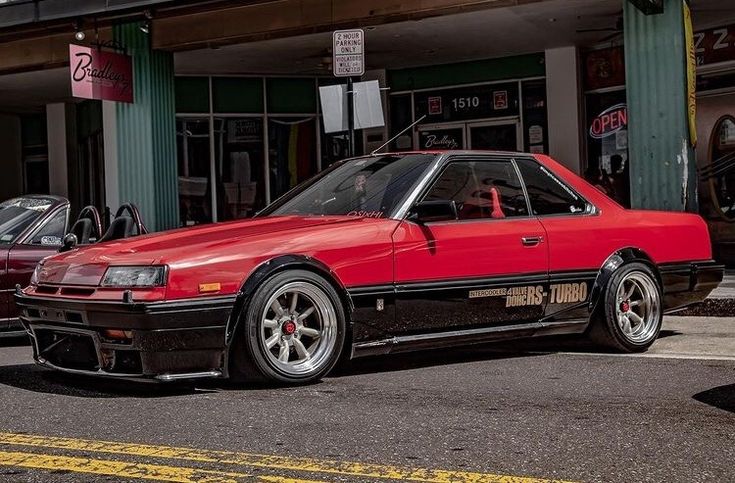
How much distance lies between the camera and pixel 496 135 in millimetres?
19234

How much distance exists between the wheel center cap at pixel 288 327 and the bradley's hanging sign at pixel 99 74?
35.4 ft

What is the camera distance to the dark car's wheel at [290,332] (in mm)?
5531

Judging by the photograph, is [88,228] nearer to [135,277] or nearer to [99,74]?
[135,277]

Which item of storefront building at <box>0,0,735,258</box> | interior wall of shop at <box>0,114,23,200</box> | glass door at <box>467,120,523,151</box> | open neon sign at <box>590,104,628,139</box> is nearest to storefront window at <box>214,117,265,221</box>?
storefront building at <box>0,0,735,258</box>

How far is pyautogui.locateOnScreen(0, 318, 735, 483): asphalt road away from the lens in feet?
12.8

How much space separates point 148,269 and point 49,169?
20546mm

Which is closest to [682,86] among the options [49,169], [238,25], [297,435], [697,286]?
[697,286]

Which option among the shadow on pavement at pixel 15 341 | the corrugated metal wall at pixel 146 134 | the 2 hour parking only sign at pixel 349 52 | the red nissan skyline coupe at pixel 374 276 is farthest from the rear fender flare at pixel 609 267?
the corrugated metal wall at pixel 146 134

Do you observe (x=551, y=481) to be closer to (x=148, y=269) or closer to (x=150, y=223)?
(x=148, y=269)

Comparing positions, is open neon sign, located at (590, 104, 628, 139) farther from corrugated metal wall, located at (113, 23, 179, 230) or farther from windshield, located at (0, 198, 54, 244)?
windshield, located at (0, 198, 54, 244)

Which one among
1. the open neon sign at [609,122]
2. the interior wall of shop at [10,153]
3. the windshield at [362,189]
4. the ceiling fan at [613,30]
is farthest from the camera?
the interior wall of shop at [10,153]

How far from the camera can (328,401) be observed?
5.31 m

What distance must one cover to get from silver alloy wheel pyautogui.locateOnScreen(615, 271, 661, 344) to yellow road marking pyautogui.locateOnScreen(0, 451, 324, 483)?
393 cm

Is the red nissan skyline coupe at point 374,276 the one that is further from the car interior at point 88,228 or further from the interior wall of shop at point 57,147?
the interior wall of shop at point 57,147
